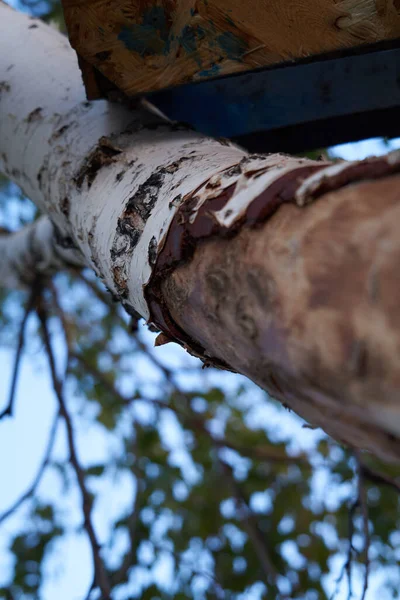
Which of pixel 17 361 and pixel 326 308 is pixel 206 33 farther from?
pixel 17 361

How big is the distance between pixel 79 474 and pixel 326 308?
1501 mm

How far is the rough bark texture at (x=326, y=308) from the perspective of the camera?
40cm

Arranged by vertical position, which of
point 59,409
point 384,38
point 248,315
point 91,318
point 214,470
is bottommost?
point 214,470

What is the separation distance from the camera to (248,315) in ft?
1.72

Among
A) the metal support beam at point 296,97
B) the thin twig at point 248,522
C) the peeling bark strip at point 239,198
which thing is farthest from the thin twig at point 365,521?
the metal support beam at point 296,97

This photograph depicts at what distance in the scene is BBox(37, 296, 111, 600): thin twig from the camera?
1.49m

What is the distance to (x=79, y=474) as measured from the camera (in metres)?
1.75

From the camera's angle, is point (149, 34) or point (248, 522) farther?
point (248, 522)

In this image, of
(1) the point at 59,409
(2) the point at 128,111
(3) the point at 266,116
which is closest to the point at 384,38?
(3) the point at 266,116

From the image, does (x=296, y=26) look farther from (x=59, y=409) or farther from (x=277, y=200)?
(x=59, y=409)

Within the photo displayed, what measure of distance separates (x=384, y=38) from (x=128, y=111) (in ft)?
1.63

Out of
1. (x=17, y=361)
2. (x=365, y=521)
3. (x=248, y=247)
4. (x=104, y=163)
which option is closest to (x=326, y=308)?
(x=248, y=247)

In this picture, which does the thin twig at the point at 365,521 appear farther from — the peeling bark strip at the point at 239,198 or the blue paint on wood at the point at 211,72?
the blue paint on wood at the point at 211,72

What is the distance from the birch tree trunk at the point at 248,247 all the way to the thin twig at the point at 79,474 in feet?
3.02
